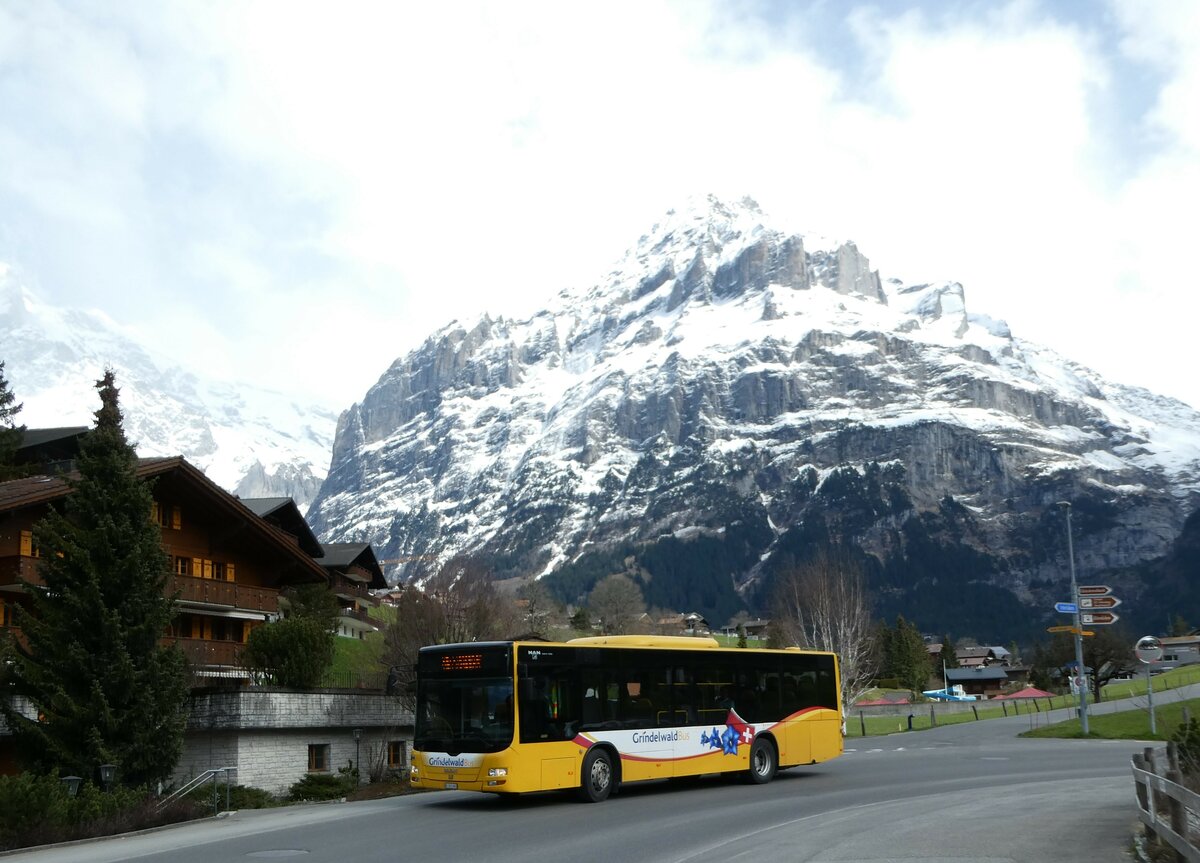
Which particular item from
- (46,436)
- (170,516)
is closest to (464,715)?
(170,516)

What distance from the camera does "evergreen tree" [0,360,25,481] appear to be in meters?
46.5

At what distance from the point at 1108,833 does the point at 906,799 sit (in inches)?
260

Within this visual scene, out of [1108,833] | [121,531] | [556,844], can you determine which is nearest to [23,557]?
[121,531]

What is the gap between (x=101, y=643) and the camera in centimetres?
2367

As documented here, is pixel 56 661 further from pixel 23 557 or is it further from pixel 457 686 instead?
pixel 23 557

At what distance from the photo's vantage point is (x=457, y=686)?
891 inches

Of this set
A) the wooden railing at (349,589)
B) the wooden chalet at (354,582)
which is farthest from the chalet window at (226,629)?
the wooden railing at (349,589)

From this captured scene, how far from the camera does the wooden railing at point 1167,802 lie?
11375mm

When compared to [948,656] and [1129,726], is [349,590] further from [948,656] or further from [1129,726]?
[948,656]

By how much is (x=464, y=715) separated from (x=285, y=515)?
45223 millimetres

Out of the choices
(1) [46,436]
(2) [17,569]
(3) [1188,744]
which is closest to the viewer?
(3) [1188,744]

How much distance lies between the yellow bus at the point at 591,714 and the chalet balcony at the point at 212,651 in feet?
52.6

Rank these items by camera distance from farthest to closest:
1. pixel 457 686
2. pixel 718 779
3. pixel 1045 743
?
pixel 1045 743
pixel 718 779
pixel 457 686

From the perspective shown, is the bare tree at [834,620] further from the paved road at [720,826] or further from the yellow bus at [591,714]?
the paved road at [720,826]
